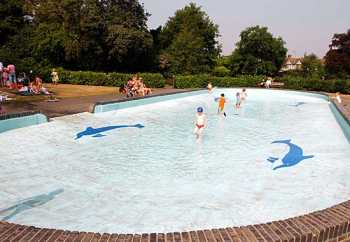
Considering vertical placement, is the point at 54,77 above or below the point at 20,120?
above

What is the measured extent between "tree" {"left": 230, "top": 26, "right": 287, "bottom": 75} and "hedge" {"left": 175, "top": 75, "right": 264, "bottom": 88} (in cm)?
2050

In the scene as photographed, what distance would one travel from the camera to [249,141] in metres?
14.6

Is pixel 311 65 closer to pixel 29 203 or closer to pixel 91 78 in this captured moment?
pixel 91 78

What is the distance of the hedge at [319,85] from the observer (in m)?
39.2

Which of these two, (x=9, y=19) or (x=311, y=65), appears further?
(x=311, y=65)

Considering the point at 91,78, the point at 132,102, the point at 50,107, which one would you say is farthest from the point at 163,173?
the point at 91,78

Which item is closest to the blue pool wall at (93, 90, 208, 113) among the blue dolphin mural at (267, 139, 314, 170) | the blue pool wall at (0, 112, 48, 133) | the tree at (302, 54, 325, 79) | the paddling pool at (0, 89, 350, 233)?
the paddling pool at (0, 89, 350, 233)

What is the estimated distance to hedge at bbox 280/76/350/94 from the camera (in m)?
39.2

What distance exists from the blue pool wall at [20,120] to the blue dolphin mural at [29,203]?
7.14m

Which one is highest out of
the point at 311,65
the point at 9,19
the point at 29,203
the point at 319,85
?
the point at 9,19

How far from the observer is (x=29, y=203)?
7.73 metres

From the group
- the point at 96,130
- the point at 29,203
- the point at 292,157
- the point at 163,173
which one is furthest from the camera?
the point at 96,130

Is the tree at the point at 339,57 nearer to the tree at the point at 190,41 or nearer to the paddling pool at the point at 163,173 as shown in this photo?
the tree at the point at 190,41

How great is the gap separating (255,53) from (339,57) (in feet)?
50.3
